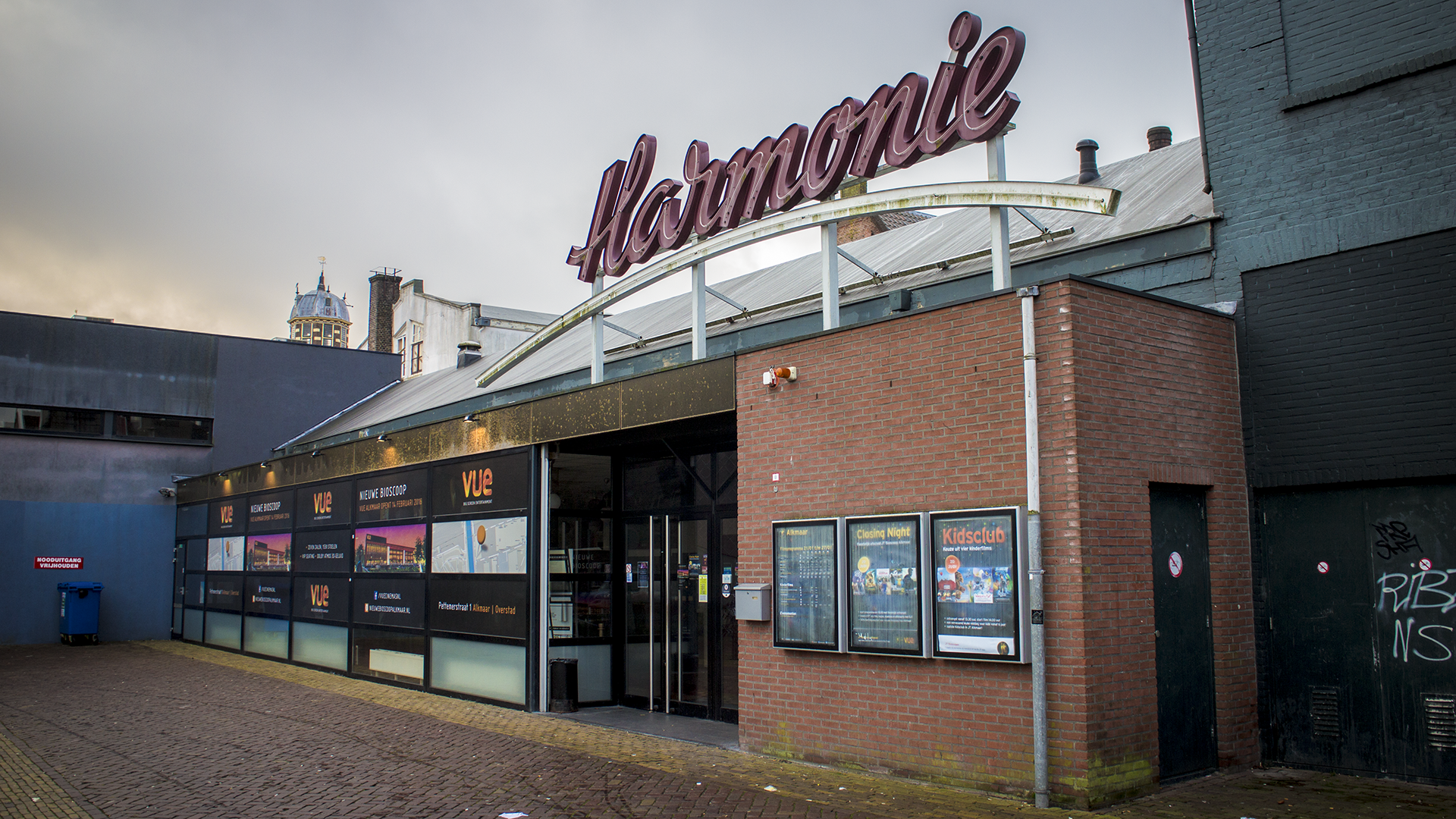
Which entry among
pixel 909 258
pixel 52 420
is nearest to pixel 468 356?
pixel 52 420

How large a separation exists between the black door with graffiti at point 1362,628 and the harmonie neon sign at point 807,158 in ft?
13.8

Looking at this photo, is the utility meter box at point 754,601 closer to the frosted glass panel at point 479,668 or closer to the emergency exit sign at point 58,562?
the frosted glass panel at point 479,668

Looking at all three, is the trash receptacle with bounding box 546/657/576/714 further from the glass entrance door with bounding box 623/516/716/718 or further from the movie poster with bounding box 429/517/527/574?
the movie poster with bounding box 429/517/527/574

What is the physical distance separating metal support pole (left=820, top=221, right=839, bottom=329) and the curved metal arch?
13 cm

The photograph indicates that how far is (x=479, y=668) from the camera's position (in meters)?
13.2

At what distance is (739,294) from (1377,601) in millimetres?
9923

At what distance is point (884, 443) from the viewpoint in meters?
8.67

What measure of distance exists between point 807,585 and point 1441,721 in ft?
16.0

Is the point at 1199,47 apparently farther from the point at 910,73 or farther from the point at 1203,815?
the point at 1203,815

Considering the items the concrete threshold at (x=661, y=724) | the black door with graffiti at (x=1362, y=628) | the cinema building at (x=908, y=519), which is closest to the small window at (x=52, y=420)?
the cinema building at (x=908, y=519)

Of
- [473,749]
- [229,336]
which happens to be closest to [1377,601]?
[473,749]

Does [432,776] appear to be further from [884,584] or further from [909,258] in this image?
[909,258]

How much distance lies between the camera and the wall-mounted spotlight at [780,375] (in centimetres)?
946

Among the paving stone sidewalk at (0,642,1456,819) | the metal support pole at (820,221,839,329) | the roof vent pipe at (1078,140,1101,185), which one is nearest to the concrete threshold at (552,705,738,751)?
the paving stone sidewalk at (0,642,1456,819)
